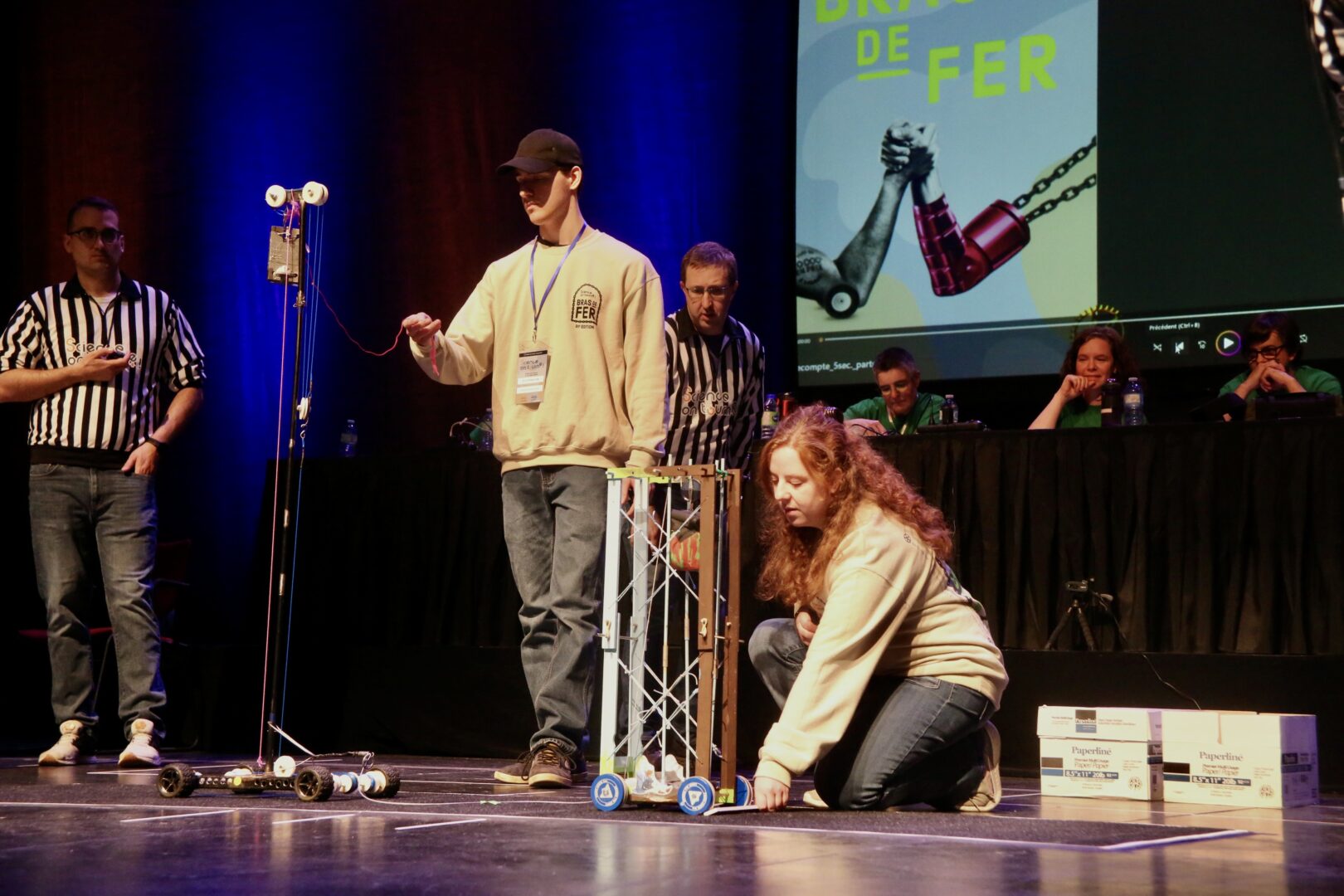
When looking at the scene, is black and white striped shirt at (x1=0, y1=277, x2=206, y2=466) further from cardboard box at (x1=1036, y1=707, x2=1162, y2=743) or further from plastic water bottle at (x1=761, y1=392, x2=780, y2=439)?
cardboard box at (x1=1036, y1=707, x2=1162, y2=743)

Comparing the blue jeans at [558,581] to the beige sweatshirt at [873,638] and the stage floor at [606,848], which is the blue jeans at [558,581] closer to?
the stage floor at [606,848]

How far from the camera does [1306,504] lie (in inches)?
161

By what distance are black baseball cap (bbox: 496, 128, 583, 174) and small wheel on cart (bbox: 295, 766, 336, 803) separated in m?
1.51

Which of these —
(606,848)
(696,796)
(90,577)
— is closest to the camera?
(606,848)

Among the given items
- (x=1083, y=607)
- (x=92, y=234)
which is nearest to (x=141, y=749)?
(x=92, y=234)

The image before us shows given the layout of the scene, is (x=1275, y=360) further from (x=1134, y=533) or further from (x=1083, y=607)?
(x=1083, y=607)

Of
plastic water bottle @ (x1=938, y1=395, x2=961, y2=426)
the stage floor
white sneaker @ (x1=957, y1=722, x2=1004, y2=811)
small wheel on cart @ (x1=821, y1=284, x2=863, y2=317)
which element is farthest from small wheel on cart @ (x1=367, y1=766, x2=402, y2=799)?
small wheel on cart @ (x1=821, y1=284, x2=863, y2=317)

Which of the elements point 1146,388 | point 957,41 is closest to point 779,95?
point 957,41

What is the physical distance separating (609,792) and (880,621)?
60 centimetres

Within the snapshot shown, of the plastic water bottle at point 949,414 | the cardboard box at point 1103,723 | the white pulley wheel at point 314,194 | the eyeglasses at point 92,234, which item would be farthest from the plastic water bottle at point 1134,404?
the eyeglasses at point 92,234

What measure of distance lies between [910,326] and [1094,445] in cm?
159

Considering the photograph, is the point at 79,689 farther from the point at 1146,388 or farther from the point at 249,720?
the point at 1146,388

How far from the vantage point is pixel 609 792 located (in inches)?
110

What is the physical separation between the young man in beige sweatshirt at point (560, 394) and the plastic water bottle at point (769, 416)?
1.33 meters
